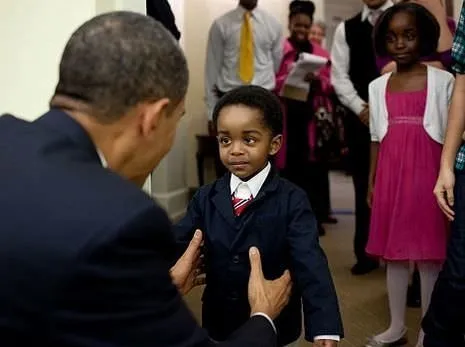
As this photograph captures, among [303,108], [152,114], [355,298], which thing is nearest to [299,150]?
[303,108]

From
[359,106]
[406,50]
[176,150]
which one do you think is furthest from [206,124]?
[406,50]

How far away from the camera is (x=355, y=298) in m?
2.86

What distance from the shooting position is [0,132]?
886 mm

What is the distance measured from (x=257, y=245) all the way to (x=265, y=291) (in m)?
0.19

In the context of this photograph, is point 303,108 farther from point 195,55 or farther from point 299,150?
point 195,55

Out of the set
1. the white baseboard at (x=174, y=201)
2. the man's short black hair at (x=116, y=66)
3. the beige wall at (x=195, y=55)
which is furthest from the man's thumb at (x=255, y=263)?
the beige wall at (x=195, y=55)

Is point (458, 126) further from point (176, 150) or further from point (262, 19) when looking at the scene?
point (176, 150)

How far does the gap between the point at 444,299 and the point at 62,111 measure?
122 centimetres

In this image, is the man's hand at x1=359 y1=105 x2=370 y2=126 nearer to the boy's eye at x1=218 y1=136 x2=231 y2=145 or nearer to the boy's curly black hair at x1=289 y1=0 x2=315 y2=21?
the boy's curly black hair at x1=289 y1=0 x2=315 y2=21

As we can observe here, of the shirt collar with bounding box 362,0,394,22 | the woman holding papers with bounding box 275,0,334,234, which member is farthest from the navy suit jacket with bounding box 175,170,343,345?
the woman holding papers with bounding box 275,0,334,234

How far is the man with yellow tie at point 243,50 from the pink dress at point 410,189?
1.54m

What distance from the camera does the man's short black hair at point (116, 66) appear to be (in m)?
0.88

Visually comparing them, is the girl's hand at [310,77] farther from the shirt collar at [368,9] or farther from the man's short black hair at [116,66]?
the man's short black hair at [116,66]

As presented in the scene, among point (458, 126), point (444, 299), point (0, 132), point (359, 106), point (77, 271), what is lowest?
point (444, 299)
